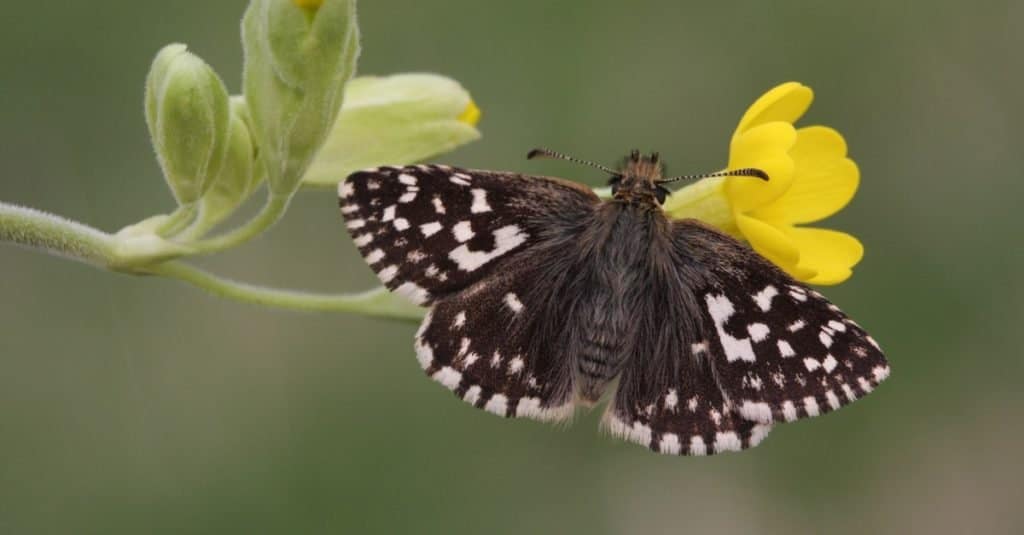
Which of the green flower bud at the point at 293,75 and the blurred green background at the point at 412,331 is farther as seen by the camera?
the blurred green background at the point at 412,331

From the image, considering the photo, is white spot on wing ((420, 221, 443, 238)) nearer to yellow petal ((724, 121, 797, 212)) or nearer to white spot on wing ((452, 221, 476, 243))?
white spot on wing ((452, 221, 476, 243))

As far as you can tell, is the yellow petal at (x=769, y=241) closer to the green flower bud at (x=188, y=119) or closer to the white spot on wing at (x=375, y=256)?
the white spot on wing at (x=375, y=256)

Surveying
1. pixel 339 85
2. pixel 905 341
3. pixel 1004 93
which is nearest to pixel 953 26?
pixel 1004 93

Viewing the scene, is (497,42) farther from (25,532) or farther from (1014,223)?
(25,532)

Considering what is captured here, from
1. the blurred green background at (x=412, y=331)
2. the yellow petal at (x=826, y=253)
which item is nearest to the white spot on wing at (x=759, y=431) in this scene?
the yellow petal at (x=826, y=253)

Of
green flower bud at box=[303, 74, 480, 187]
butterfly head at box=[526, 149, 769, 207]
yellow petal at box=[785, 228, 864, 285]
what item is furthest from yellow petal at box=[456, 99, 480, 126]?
yellow petal at box=[785, 228, 864, 285]
